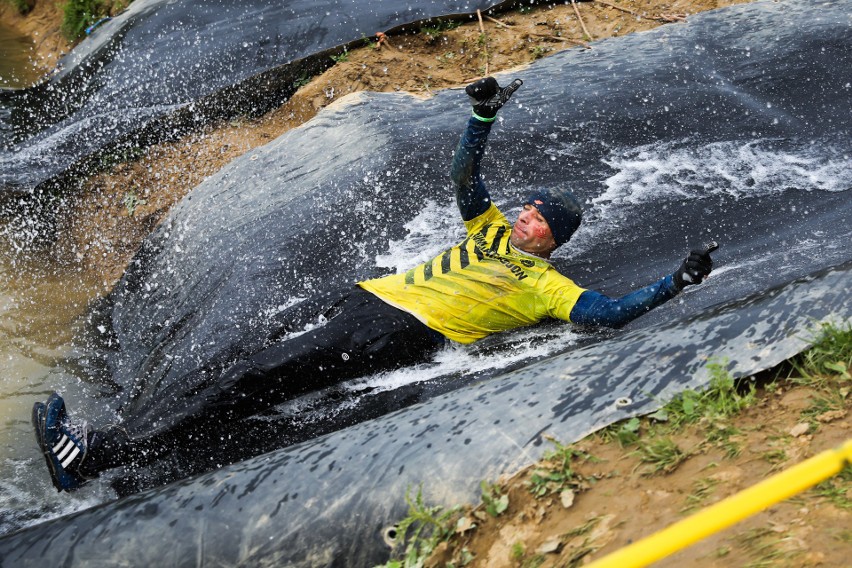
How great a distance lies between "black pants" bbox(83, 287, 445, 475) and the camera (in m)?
3.78

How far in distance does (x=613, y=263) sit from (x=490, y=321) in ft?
3.64

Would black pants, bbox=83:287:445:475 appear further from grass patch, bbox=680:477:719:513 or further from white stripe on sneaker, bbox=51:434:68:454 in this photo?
grass patch, bbox=680:477:719:513

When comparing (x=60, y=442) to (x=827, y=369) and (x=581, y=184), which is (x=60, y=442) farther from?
(x=581, y=184)

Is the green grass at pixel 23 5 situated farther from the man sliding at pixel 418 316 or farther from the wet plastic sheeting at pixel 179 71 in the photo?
the man sliding at pixel 418 316

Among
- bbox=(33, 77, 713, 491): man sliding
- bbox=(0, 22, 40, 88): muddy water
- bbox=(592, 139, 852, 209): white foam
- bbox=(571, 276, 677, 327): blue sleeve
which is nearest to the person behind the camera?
bbox=(571, 276, 677, 327): blue sleeve

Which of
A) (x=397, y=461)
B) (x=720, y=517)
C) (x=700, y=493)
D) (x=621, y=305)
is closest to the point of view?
(x=720, y=517)

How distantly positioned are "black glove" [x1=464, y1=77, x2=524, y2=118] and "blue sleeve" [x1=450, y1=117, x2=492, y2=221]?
0.20ft

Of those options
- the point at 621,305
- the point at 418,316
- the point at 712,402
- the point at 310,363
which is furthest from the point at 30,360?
the point at 712,402

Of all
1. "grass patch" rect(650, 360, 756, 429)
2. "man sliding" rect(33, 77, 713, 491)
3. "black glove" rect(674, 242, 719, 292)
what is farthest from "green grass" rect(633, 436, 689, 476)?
"man sliding" rect(33, 77, 713, 491)

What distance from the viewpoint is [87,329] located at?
17.4 ft

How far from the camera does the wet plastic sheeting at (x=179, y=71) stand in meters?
6.66

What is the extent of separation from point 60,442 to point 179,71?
13.7 feet

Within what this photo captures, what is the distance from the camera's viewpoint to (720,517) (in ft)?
5.07

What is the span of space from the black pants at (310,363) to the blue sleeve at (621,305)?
75 cm
